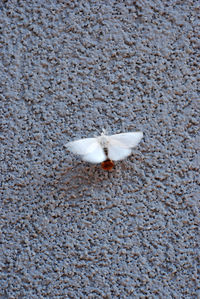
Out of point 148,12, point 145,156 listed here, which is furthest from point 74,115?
point 148,12

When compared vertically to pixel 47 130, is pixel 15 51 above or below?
above

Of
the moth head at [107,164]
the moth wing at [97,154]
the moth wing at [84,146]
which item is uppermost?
the moth wing at [84,146]

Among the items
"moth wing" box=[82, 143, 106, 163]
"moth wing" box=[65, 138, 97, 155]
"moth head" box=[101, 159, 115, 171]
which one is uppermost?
"moth wing" box=[65, 138, 97, 155]

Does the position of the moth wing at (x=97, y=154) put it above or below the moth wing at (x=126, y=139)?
below

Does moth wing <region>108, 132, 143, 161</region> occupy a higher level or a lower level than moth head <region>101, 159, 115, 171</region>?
higher

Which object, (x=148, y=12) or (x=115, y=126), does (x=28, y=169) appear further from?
(x=148, y=12)
